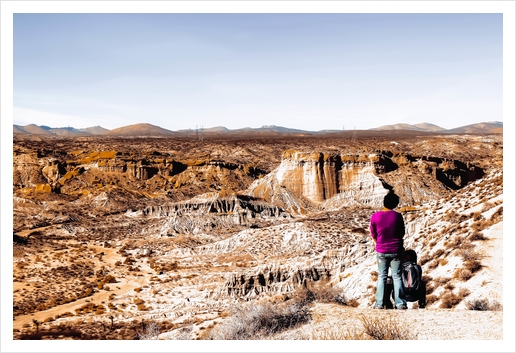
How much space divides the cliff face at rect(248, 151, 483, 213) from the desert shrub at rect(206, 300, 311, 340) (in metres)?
35.0

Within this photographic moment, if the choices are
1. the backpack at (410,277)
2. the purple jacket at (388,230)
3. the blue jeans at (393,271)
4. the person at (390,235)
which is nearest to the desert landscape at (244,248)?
the blue jeans at (393,271)

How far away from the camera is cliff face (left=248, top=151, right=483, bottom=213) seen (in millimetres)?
46906

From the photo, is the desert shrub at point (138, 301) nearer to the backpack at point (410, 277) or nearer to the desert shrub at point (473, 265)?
the desert shrub at point (473, 265)

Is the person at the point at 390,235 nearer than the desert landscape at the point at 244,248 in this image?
Yes

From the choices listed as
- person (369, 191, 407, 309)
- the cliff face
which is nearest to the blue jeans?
person (369, 191, 407, 309)

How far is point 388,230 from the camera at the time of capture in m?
7.90

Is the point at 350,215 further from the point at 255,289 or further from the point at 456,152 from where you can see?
the point at 456,152

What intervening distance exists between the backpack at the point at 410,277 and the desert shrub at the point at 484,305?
2552 millimetres

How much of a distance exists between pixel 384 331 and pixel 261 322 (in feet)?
11.3

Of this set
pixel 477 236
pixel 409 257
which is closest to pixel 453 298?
pixel 477 236

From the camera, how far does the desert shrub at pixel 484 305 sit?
962cm

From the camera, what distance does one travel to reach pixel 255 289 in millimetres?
18609

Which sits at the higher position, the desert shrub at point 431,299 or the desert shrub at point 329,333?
the desert shrub at point 431,299

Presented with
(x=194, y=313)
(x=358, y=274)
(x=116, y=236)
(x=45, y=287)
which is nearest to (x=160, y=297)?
(x=194, y=313)
